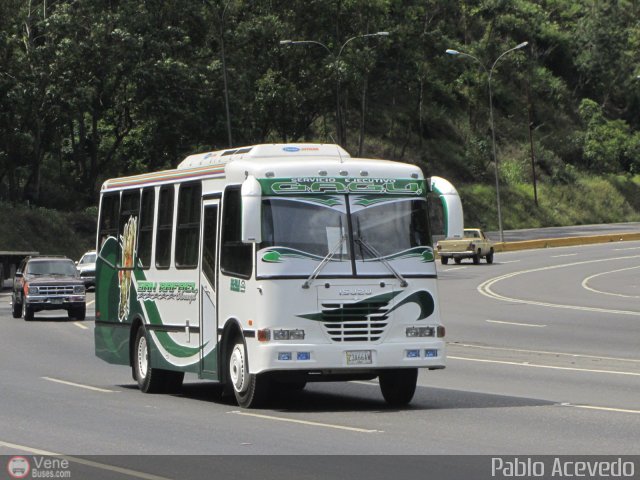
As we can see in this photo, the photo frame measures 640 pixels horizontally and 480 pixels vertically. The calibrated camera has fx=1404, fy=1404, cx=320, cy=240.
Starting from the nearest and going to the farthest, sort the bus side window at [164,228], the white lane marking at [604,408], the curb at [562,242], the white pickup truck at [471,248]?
the white lane marking at [604,408], the bus side window at [164,228], the white pickup truck at [471,248], the curb at [562,242]

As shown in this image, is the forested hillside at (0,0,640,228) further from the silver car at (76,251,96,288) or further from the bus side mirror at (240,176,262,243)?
the bus side mirror at (240,176,262,243)

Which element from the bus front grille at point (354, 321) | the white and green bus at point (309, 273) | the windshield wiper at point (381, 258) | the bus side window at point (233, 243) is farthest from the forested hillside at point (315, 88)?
the bus front grille at point (354, 321)

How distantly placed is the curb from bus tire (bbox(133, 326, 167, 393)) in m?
54.0

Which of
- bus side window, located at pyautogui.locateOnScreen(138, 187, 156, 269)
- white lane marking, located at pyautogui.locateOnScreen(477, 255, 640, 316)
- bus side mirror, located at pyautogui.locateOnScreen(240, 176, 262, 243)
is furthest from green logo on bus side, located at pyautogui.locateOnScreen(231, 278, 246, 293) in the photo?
white lane marking, located at pyautogui.locateOnScreen(477, 255, 640, 316)

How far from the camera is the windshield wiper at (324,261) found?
51.6 ft

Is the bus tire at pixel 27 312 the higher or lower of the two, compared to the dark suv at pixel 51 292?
lower

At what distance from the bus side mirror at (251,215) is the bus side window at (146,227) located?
12.8 feet

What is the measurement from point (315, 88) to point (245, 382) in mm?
65730

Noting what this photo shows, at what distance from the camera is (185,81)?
70.5 meters

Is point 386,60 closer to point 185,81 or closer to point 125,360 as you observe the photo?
point 185,81

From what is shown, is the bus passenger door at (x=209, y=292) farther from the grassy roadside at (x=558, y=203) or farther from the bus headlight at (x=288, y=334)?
the grassy roadside at (x=558, y=203)

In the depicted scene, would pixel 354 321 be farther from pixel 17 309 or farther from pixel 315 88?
pixel 315 88

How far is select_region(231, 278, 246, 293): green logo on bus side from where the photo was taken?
16078 millimetres
